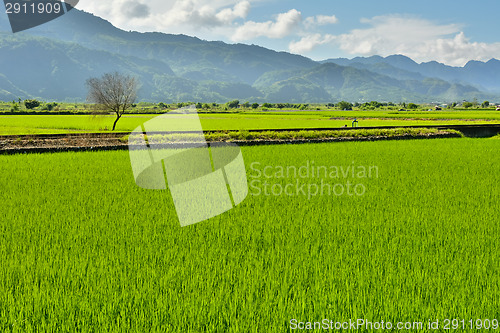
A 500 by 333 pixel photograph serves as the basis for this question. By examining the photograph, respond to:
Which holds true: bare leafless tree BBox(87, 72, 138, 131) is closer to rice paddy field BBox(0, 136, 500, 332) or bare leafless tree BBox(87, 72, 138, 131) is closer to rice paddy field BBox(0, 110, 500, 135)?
rice paddy field BBox(0, 110, 500, 135)

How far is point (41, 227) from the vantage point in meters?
6.21

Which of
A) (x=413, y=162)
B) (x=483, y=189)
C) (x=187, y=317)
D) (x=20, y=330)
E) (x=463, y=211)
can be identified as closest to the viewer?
(x=20, y=330)

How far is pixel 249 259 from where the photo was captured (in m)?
4.87

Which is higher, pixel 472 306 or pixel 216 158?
pixel 216 158

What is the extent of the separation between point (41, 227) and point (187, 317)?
4138 mm

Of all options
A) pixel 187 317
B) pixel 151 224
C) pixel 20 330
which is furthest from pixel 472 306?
pixel 151 224

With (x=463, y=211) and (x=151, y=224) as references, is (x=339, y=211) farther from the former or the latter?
(x=151, y=224)

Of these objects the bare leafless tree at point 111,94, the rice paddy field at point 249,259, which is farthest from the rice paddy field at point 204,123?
the rice paddy field at point 249,259

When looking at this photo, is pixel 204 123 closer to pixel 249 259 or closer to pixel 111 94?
pixel 111 94

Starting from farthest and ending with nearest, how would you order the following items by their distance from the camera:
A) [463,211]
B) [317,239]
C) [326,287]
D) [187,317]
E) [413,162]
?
[413,162]
[463,211]
[317,239]
[326,287]
[187,317]

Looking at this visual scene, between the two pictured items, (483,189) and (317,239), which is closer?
(317,239)

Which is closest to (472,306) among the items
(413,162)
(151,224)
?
(151,224)

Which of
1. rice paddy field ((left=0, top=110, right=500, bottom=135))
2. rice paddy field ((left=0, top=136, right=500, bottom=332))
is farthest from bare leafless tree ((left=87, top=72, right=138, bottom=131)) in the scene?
rice paddy field ((left=0, top=136, right=500, bottom=332))

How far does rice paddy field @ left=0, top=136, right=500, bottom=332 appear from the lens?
3494 mm
